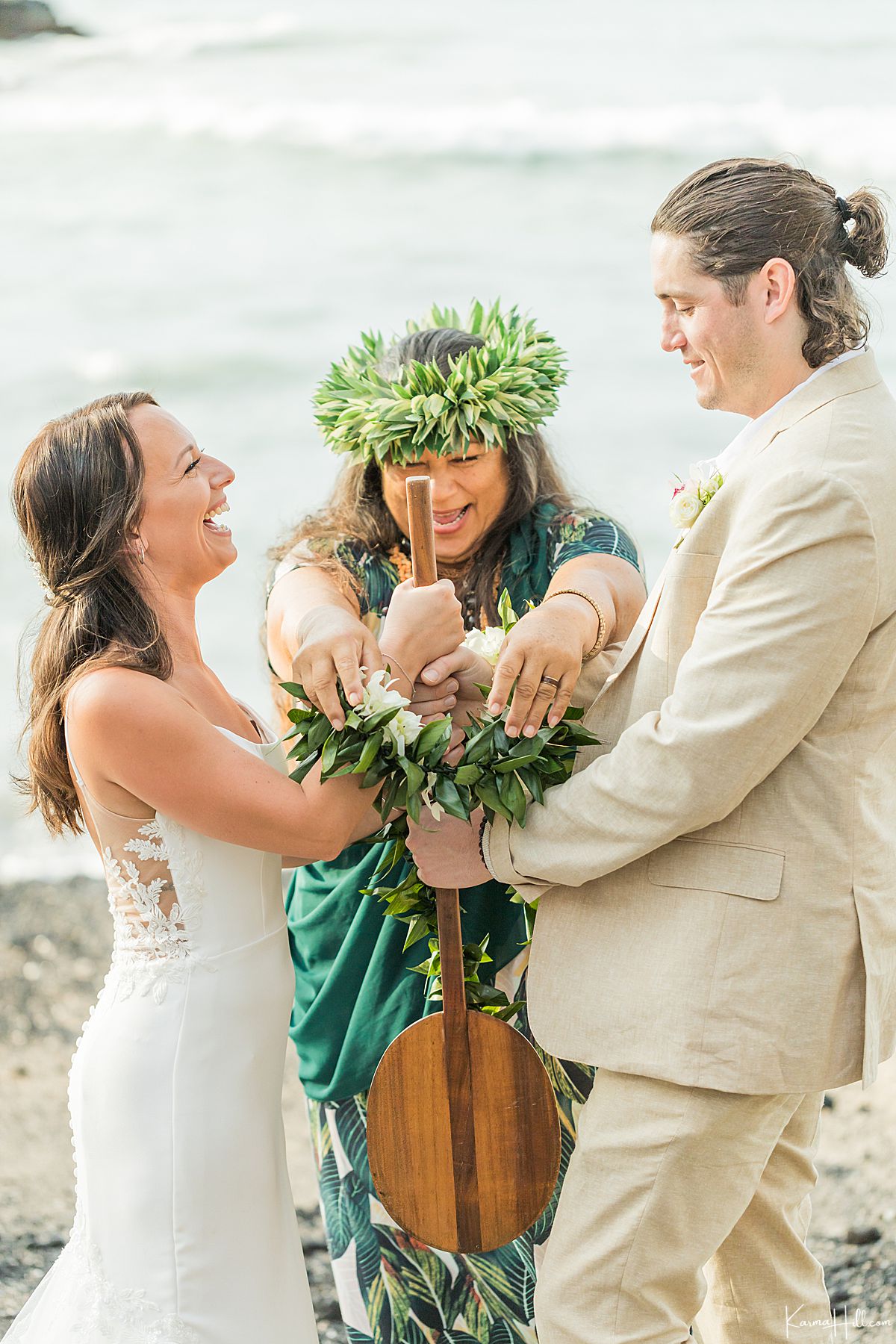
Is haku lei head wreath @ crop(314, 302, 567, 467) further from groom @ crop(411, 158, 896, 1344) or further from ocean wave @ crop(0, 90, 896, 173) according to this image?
ocean wave @ crop(0, 90, 896, 173)

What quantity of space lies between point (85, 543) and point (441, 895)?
89cm

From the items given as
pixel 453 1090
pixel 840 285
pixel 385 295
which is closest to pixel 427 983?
pixel 453 1090

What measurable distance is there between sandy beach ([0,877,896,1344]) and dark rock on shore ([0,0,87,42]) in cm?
703

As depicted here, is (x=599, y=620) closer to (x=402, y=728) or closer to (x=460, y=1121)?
(x=402, y=728)

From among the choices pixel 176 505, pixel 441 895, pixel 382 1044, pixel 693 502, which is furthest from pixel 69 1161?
pixel 693 502

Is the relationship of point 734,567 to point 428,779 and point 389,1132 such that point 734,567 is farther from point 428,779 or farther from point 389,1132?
point 389,1132

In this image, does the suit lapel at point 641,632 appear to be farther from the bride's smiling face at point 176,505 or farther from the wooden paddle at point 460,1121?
the bride's smiling face at point 176,505

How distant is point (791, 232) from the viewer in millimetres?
1990

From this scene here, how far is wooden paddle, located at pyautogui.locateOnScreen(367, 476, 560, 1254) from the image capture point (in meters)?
2.32

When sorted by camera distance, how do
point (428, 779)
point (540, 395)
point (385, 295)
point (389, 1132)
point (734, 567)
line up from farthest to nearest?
point (385, 295)
point (540, 395)
point (389, 1132)
point (428, 779)
point (734, 567)

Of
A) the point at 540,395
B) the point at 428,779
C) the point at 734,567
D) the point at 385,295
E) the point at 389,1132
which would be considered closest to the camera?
the point at 734,567

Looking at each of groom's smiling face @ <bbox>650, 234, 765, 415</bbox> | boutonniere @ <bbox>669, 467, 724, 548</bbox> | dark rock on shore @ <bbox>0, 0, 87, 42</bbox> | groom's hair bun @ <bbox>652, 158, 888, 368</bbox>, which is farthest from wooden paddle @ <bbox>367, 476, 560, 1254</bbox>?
dark rock on shore @ <bbox>0, 0, 87, 42</bbox>

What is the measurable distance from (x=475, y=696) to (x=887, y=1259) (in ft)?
7.31

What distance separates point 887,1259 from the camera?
3551 millimetres
